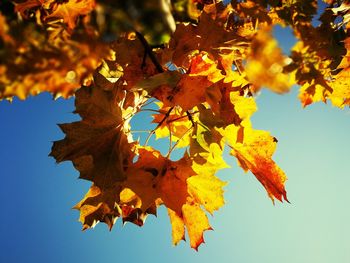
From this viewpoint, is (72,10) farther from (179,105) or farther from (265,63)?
(265,63)

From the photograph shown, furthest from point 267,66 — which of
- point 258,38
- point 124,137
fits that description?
point 124,137

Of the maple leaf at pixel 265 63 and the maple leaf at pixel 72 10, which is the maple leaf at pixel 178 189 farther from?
the maple leaf at pixel 265 63

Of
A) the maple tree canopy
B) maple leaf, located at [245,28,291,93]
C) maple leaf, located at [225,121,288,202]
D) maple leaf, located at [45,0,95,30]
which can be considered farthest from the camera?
maple leaf, located at [225,121,288,202]

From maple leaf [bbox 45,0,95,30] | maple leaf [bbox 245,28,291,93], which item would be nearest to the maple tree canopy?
maple leaf [bbox 45,0,95,30]

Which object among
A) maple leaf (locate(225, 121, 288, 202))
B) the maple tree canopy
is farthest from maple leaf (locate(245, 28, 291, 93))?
maple leaf (locate(225, 121, 288, 202))

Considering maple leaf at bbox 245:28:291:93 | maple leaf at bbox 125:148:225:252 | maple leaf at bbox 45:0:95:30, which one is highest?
maple leaf at bbox 245:28:291:93

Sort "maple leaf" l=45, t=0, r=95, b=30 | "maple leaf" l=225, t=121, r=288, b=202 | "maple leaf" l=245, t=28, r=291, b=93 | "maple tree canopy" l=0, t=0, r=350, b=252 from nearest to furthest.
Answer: "maple leaf" l=245, t=28, r=291, b=93
"maple tree canopy" l=0, t=0, r=350, b=252
"maple leaf" l=45, t=0, r=95, b=30
"maple leaf" l=225, t=121, r=288, b=202

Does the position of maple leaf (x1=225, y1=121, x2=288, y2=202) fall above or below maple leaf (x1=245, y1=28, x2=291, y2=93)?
below

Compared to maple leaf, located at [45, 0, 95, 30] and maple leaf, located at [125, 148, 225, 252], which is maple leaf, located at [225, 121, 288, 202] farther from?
maple leaf, located at [45, 0, 95, 30]

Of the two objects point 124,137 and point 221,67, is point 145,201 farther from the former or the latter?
point 221,67

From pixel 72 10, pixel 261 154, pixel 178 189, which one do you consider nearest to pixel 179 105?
pixel 178 189

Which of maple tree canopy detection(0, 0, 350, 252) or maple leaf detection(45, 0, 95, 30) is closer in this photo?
maple tree canopy detection(0, 0, 350, 252)
